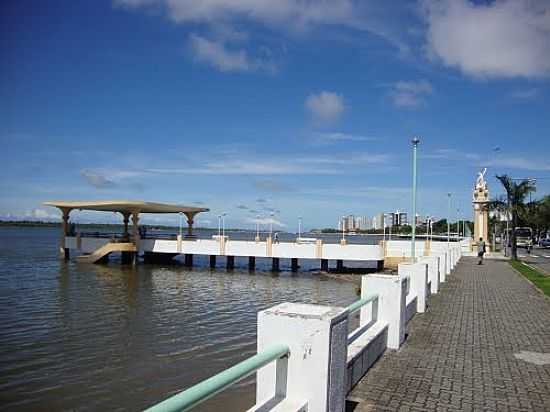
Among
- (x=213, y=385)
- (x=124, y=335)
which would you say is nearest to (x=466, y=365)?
(x=213, y=385)

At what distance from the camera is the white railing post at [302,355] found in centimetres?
388

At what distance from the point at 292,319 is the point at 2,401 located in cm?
755

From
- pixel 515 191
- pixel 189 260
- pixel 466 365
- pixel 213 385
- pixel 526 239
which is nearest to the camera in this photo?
pixel 213 385

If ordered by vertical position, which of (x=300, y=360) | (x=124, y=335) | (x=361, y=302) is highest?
(x=361, y=302)

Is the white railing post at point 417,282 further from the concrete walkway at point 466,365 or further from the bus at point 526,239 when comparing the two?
the bus at point 526,239

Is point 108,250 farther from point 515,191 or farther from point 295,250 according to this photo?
point 515,191

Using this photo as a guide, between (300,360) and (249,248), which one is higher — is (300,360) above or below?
above

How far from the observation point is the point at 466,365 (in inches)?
265

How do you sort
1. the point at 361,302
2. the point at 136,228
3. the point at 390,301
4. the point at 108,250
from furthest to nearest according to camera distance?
the point at 136,228 < the point at 108,250 < the point at 390,301 < the point at 361,302

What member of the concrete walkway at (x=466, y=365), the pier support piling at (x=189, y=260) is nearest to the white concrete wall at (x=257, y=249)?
the pier support piling at (x=189, y=260)

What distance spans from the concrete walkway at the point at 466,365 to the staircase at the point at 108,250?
101 feet

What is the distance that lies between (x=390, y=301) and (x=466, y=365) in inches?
55.7

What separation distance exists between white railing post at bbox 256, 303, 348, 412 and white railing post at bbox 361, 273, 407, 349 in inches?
138

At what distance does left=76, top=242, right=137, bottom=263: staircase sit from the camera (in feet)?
127
